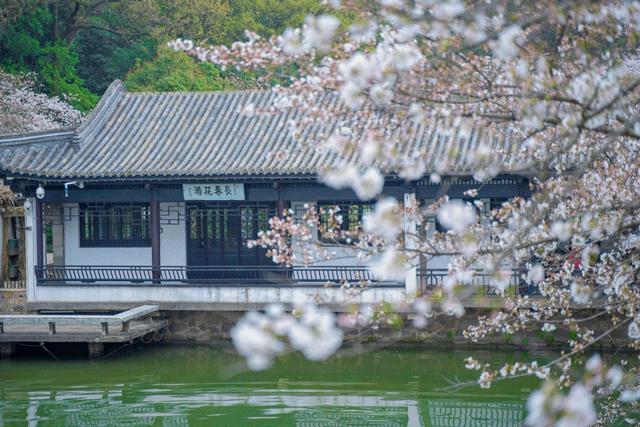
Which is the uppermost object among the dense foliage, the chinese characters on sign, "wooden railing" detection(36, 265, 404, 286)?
the dense foliage

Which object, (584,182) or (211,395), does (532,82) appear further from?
(211,395)

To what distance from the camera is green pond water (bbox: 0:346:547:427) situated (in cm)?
1190

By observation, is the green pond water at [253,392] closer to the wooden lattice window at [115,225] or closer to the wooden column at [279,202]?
the wooden column at [279,202]

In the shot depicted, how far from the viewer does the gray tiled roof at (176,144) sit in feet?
52.1

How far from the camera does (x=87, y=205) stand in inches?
708

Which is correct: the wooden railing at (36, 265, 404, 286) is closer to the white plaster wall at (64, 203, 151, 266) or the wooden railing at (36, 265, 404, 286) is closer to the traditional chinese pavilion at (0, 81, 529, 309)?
the traditional chinese pavilion at (0, 81, 529, 309)

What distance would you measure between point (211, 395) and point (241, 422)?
151 cm

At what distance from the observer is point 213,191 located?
16484 mm

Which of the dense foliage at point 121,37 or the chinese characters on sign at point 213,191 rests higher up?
the dense foliage at point 121,37

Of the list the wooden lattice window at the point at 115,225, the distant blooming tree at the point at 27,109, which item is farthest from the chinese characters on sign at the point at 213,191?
the distant blooming tree at the point at 27,109

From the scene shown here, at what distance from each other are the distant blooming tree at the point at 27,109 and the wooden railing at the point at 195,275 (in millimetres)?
6658

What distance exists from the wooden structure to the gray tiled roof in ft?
8.06

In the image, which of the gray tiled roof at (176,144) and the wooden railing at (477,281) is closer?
the wooden railing at (477,281)

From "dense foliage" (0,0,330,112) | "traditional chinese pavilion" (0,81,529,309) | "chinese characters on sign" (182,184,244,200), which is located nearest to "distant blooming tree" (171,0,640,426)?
"traditional chinese pavilion" (0,81,529,309)
